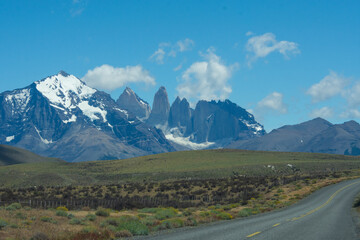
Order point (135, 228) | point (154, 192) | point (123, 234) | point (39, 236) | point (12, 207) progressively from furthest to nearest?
point (154, 192)
point (12, 207)
point (135, 228)
point (123, 234)
point (39, 236)

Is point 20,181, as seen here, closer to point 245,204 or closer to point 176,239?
point 245,204

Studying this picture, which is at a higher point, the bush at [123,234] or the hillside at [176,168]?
the hillside at [176,168]

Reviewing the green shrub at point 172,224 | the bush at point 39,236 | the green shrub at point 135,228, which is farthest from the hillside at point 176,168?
the bush at point 39,236

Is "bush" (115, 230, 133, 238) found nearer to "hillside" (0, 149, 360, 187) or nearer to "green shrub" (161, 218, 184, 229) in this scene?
"green shrub" (161, 218, 184, 229)

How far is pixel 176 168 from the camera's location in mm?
132625

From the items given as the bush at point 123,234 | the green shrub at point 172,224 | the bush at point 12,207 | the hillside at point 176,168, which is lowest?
the green shrub at point 172,224

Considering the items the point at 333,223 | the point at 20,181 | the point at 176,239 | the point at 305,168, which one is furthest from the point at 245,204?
the point at 20,181

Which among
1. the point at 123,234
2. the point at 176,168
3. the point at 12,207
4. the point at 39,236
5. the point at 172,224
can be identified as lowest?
the point at 172,224

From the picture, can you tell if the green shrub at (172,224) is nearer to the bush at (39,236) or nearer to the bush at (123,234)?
the bush at (123,234)

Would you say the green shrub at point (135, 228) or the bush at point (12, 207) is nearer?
the green shrub at point (135, 228)

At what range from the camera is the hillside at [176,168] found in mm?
106562

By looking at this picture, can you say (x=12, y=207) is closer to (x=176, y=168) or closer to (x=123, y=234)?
(x=123, y=234)

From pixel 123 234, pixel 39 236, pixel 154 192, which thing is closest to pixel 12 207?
pixel 123 234

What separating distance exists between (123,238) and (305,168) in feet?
333
